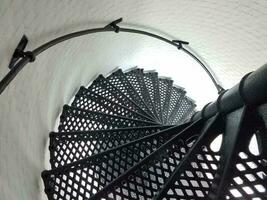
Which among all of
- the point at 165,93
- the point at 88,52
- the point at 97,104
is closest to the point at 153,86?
the point at 165,93

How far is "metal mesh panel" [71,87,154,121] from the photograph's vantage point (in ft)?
9.82

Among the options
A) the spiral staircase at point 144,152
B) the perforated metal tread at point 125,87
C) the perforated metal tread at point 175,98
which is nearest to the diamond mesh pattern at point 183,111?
the perforated metal tread at point 175,98

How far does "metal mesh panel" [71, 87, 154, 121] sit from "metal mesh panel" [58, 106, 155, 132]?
273mm

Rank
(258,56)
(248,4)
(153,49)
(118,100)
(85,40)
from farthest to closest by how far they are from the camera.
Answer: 1. (153,49)
2. (118,100)
3. (258,56)
4. (248,4)
5. (85,40)

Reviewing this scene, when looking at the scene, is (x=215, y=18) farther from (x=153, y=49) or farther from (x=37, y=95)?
(x=37, y=95)

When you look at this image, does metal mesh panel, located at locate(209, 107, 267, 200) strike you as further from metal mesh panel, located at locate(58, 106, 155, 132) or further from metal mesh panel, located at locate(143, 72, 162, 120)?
metal mesh panel, located at locate(143, 72, 162, 120)

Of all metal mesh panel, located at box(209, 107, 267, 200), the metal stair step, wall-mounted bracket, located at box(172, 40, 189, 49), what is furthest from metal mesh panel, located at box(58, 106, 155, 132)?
metal mesh panel, located at box(209, 107, 267, 200)

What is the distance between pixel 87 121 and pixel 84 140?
0.44 m

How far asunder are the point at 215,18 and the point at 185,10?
311mm

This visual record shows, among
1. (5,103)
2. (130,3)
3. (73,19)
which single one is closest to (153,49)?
(130,3)

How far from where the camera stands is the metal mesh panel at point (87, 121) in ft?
8.33

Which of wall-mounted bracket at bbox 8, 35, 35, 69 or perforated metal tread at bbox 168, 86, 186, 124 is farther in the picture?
perforated metal tread at bbox 168, 86, 186, 124

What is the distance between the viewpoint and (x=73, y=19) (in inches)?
77.3

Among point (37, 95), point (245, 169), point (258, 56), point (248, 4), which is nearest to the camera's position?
point (245, 169)
